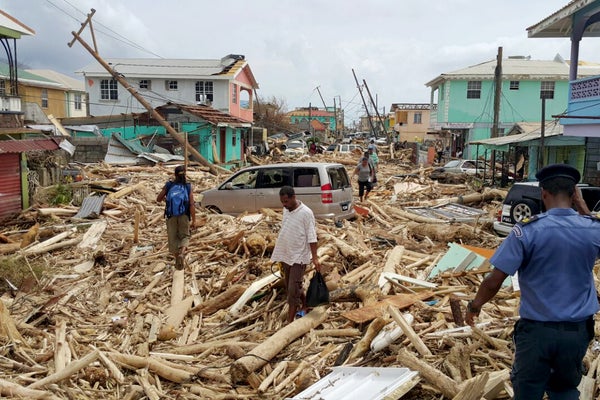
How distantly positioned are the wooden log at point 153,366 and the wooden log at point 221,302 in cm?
187

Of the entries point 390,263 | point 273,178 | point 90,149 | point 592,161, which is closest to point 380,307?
point 390,263

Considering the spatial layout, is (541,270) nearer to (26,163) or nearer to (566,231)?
(566,231)

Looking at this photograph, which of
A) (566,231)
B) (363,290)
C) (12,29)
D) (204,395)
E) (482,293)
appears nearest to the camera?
(566,231)

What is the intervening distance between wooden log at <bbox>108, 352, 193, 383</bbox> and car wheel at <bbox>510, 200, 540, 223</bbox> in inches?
367

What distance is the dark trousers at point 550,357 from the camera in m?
3.61

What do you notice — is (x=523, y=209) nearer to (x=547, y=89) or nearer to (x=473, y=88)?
(x=473, y=88)

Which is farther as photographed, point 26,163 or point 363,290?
point 26,163

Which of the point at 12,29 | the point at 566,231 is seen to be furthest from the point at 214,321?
the point at 12,29

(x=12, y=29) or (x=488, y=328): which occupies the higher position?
(x=12, y=29)

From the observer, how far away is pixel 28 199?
52.4ft

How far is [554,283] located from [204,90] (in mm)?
36284

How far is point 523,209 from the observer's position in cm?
1288

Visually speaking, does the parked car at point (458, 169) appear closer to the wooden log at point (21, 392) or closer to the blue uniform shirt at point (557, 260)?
the wooden log at point (21, 392)

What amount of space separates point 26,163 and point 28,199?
109 cm
